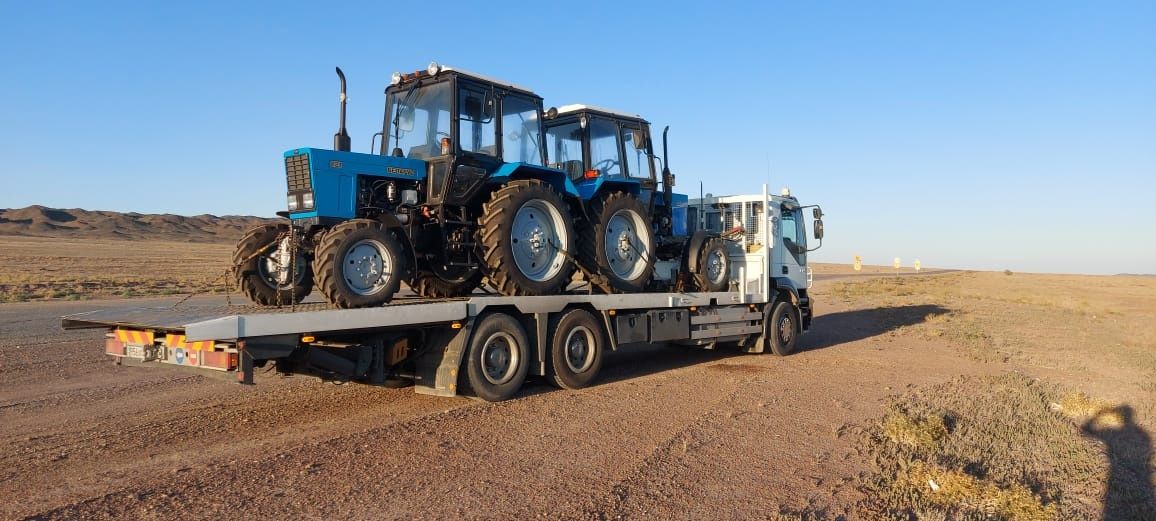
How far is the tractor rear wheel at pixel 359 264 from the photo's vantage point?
7191 millimetres

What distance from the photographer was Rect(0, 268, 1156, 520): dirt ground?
205 inches

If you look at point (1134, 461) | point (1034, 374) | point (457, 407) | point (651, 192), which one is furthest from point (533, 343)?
point (1034, 374)

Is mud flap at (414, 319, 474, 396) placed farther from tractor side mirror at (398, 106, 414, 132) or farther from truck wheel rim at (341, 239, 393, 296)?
tractor side mirror at (398, 106, 414, 132)

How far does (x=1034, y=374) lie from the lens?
467 inches

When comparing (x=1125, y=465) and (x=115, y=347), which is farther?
(x=115, y=347)

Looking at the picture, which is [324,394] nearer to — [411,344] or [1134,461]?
[411,344]

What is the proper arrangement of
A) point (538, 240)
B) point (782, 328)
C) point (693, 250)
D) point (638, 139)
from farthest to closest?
point (782, 328)
point (693, 250)
point (638, 139)
point (538, 240)

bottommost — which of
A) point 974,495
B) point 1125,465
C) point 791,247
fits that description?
point 1125,465

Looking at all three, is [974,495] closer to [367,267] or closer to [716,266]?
[367,267]

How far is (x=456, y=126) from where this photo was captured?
29.2ft

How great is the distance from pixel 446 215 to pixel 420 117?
4.51ft

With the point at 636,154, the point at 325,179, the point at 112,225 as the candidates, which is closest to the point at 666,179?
the point at 636,154

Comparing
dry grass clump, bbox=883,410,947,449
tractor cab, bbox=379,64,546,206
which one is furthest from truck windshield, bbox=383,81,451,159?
dry grass clump, bbox=883,410,947,449

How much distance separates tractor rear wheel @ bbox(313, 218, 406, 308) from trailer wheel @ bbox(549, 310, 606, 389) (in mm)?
2304
